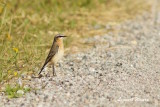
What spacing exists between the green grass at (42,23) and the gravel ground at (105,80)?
49 cm

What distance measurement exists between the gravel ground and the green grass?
49cm

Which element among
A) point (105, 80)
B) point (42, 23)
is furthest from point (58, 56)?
point (42, 23)

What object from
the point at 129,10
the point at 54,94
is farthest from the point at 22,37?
the point at 129,10

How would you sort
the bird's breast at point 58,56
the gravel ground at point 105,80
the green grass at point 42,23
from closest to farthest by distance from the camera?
the gravel ground at point 105,80 < the bird's breast at point 58,56 < the green grass at point 42,23

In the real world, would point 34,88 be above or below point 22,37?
below

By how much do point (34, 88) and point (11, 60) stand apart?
3.63 feet

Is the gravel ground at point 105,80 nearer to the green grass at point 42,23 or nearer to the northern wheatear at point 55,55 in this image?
the northern wheatear at point 55,55

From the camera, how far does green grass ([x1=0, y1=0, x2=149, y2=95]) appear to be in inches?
287

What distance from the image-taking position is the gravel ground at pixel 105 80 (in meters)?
5.73

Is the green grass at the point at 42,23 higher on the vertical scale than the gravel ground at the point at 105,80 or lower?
higher

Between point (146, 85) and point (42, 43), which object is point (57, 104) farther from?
point (42, 43)

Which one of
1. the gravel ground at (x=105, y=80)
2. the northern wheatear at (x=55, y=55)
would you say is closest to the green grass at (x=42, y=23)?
the northern wheatear at (x=55, y=55)

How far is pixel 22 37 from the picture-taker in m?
8.27

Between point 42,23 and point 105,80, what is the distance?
3.75m
